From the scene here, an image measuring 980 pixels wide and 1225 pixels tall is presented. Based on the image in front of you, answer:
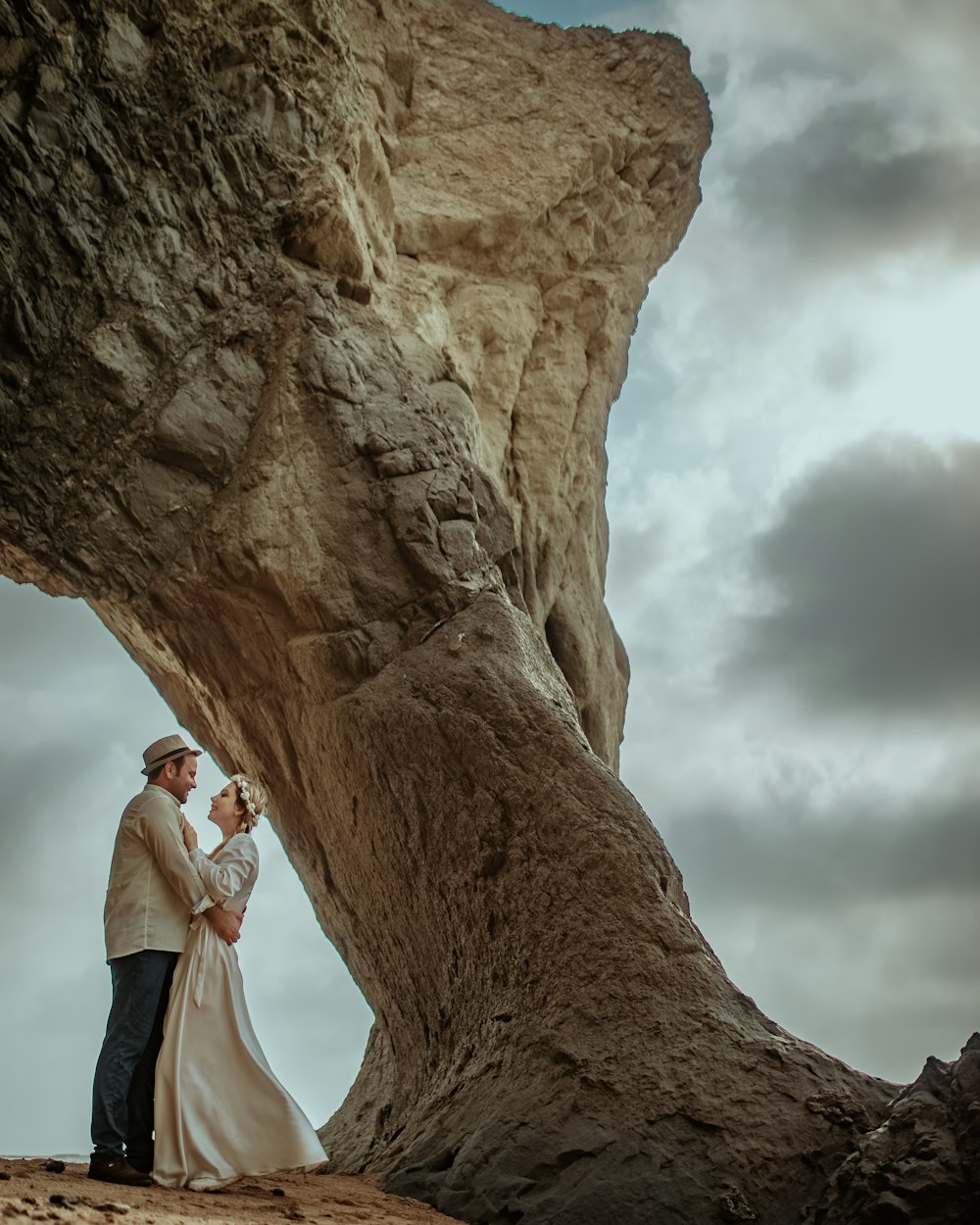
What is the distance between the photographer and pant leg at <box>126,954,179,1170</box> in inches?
207

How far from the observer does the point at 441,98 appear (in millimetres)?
10938

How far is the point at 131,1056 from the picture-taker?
17.2 feet

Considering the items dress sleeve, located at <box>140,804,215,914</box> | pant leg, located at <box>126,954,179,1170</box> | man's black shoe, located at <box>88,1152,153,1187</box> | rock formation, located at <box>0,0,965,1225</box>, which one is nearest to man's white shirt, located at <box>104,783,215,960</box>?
dress sleeve, located at <box>140,804,215,914</box>

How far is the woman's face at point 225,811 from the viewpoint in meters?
5.97

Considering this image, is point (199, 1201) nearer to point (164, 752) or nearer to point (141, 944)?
point (141, 944)

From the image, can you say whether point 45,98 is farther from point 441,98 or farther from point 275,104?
point 441,98

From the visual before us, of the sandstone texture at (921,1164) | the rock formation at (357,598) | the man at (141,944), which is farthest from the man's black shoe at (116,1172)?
the sandstone texture at (921,1164)

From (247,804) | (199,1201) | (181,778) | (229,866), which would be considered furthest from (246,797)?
(199,1201)

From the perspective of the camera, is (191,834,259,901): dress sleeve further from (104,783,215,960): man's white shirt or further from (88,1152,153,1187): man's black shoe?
(88,1152,153,1187): man's black shoe

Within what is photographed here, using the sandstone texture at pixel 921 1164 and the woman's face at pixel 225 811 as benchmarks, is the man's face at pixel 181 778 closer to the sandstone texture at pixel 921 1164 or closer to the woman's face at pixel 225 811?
the woman's face at pixel 225 811

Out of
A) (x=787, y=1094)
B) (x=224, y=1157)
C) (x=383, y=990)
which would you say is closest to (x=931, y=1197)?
(x=787, y=1094)

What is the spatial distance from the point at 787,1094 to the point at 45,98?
6548 millimetres

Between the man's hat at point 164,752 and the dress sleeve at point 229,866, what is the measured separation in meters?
0.48

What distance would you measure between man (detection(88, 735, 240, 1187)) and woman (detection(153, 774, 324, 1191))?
8cm
